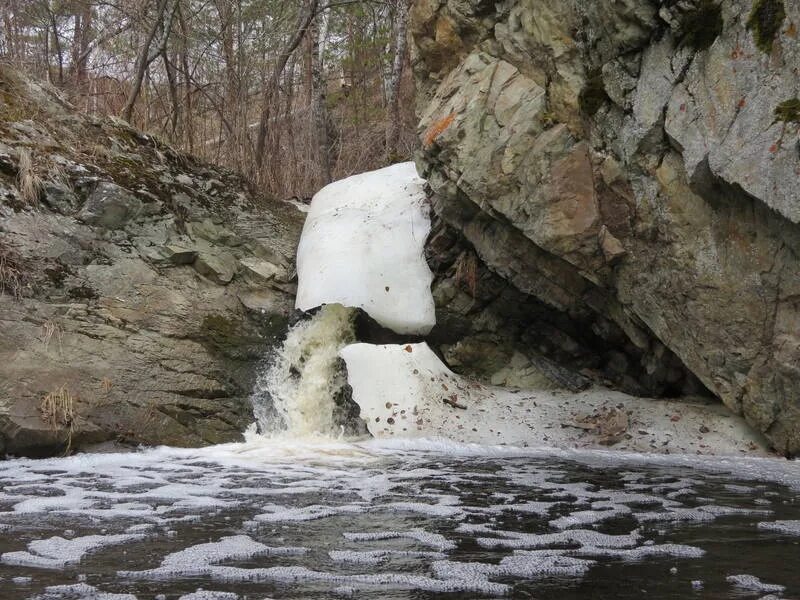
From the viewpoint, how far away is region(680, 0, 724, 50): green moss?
5.15 m

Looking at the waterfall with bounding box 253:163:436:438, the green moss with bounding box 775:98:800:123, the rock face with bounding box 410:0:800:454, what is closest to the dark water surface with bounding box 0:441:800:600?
the rock face with bounding box 410:0:800:454

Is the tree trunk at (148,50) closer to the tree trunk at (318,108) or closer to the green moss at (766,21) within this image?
the tree trunk at (318,108)

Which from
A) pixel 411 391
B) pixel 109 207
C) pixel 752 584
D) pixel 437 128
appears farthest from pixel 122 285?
pixel 752 584

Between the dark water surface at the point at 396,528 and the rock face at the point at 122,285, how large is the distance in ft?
2.11

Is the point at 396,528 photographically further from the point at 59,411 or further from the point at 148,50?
the point at 148,50

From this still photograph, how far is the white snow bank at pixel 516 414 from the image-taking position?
6.02 m

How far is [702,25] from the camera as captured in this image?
206 inches

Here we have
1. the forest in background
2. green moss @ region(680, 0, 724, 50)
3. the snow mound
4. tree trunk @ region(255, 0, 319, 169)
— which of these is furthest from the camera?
tree trunk @ region(255, 0, 319, 169)

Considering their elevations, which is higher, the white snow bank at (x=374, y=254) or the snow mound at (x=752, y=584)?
the white snow bank at (x=374, y=254)

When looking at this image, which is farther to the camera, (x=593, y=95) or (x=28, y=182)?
(x=28, y=182)

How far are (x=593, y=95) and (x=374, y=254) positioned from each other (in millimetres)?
3002

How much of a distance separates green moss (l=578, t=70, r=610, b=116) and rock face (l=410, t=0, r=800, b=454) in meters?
0.02

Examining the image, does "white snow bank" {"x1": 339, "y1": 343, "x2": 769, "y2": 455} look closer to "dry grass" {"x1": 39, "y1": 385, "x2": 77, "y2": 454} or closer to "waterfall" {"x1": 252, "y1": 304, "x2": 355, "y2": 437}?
"waterfall" {"x1": 252, "y1": 304, "x2": 355, "y2": 437}

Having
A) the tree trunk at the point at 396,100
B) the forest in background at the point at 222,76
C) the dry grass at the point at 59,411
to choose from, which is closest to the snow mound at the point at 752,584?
the dry grass at the point at 59,411
